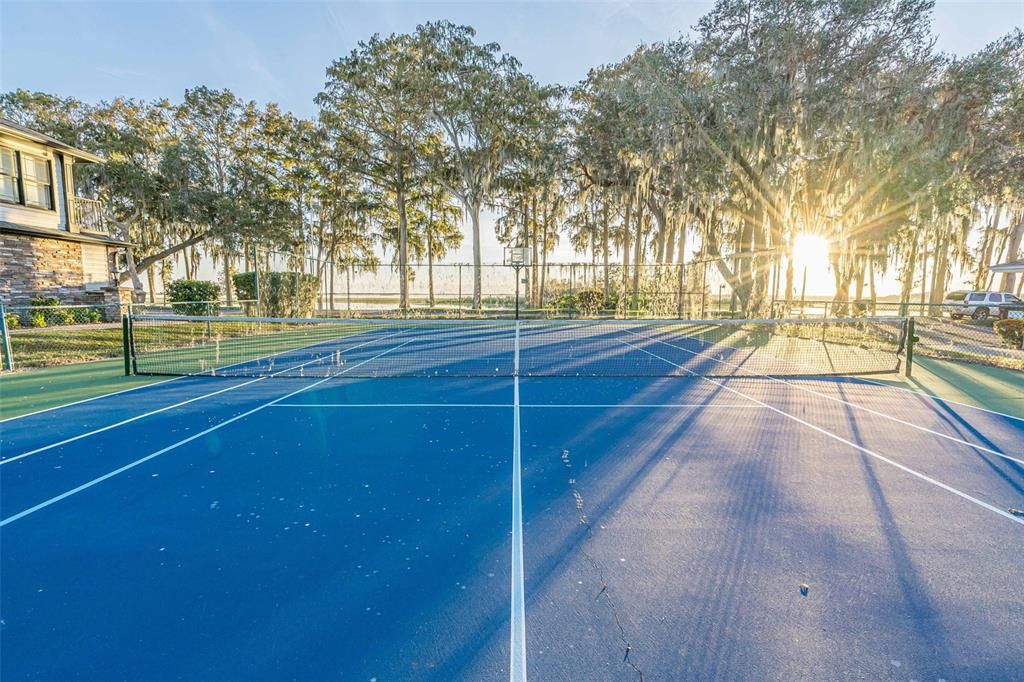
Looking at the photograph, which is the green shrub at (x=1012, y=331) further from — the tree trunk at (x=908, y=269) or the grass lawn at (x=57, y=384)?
the grass lawn at (x=57, y=384)

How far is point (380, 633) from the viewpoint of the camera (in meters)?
2.37

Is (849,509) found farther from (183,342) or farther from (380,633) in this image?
(183,342)

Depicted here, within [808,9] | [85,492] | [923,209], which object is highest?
[808,9]

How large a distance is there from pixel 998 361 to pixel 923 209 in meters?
8.78

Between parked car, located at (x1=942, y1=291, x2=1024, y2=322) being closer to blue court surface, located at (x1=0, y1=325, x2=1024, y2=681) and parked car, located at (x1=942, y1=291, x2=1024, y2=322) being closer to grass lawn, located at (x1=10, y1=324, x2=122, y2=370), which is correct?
blue court surface, located at (x1=0, y1=325, x2=1024, y2=681)

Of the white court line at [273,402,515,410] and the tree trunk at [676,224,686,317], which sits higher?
the tree trunk at [676,224,686,317]

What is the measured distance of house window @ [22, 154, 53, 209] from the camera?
16.2 meters

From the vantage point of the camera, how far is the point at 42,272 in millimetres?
16000

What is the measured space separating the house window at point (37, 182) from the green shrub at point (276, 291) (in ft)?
21.4

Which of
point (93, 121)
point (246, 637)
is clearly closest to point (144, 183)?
point (93, 121)

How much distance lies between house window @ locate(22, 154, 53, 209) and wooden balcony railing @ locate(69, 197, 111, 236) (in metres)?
0.87

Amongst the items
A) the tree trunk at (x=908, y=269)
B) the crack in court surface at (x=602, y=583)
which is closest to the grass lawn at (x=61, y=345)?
the crack in court surface at (x=602, y=583)

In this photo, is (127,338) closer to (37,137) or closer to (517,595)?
(517,595)

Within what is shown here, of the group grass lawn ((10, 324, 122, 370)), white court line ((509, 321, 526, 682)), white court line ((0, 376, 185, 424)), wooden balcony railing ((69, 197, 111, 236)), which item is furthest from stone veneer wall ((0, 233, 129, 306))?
white court line ((509, 321, 526, 682))
